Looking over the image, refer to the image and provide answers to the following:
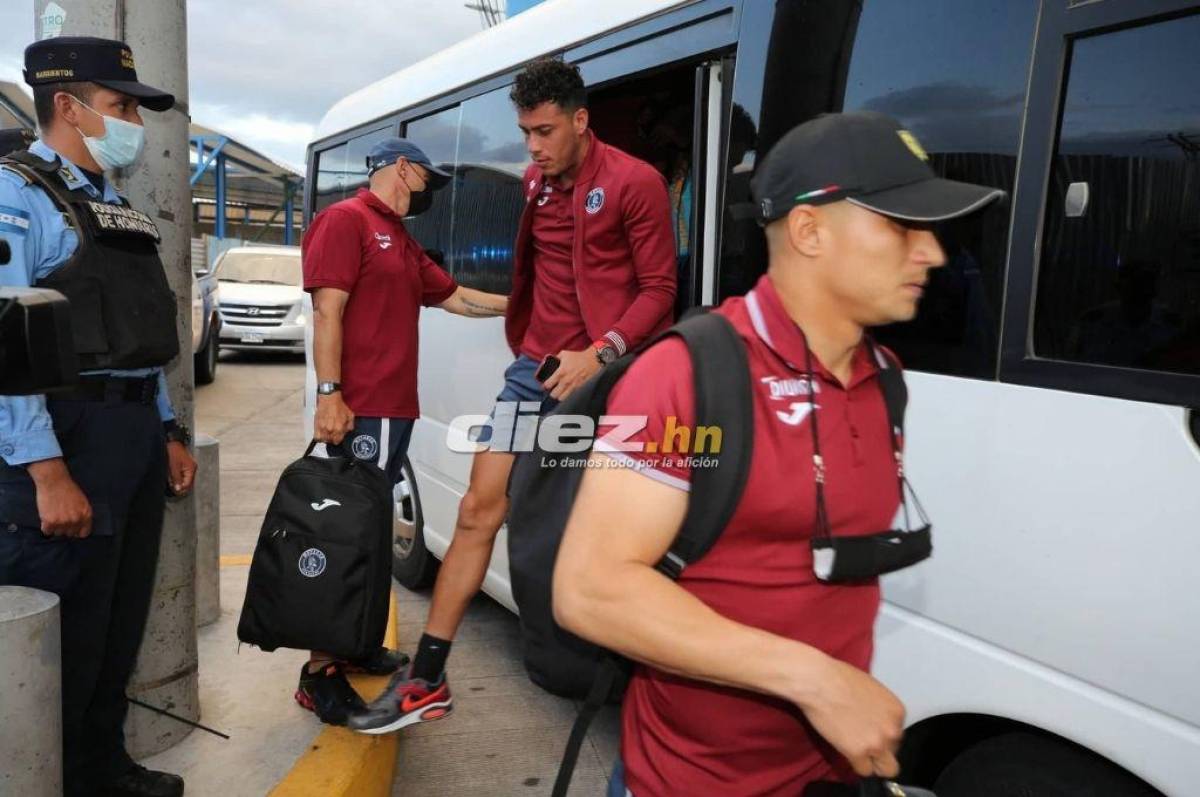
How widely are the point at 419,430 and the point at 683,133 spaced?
6.35 ft

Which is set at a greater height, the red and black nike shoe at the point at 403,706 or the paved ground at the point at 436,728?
the red and black nike shoe at the point at 403,706

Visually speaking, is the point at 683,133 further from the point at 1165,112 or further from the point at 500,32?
the point at 1165,112

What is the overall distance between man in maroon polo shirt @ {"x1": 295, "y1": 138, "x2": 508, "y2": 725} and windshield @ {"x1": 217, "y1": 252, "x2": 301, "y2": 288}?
1293 centimetres

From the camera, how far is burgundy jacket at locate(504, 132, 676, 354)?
2.88 m

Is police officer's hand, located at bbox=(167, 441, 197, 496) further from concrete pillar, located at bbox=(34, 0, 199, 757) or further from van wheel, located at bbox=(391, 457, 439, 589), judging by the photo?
van wheel, located at bbox=(391, 457, 439, 589)

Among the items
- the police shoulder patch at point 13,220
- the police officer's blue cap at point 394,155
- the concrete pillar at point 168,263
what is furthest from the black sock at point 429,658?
the police shoulder patch at point 13,220

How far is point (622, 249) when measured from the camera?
9.81ft

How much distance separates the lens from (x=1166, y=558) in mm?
1738

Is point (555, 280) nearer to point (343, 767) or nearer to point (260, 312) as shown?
point (343, 767)

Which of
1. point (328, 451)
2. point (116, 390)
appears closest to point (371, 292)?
point (328, 451)

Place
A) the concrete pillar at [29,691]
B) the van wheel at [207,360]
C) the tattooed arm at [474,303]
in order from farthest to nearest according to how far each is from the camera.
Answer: the van wheel at [207,360]
the tattooed arm at [474,303]
the concrete pillar at [29,691]

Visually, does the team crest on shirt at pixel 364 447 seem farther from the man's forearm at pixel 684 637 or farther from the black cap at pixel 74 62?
the man's forearm at pixel 684 637

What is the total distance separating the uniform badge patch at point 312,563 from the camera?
10.1 feet

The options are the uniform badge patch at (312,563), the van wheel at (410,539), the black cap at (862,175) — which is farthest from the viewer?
the van wheel at (410,539)
